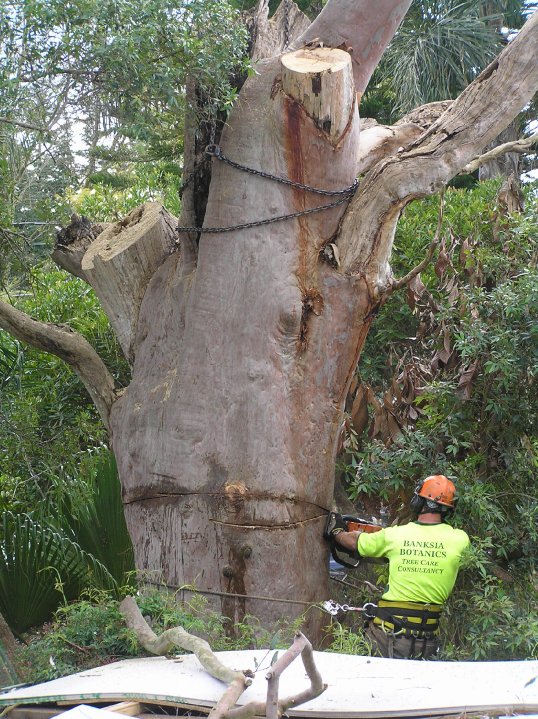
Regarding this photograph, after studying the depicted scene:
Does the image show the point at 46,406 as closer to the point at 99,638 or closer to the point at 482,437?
the point at 482,437

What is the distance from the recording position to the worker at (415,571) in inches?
244

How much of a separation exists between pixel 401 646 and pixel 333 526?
94 centimetres

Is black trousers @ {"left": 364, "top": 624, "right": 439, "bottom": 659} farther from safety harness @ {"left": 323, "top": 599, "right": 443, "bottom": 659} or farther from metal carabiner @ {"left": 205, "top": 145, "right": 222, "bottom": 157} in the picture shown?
metal carabiner @ {"left": 205, "top": 145, "right": 222, "bottom": 157}

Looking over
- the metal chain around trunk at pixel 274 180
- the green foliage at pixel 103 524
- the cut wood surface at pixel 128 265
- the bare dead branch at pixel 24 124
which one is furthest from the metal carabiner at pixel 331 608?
the bare dead branch at pixel 24 124

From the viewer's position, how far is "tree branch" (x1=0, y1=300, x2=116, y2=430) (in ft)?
23.3

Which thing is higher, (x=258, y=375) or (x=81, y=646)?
(x=258, y=375)

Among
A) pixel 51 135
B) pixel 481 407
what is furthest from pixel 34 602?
pixel 481 407

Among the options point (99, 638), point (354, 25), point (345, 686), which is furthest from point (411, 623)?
point (354, 25)

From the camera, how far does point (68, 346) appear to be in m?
7.16

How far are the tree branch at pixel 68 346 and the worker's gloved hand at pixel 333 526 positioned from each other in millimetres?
1946

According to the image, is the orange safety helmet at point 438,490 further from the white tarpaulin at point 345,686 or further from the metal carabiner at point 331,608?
the white tarpaulin at point 345,686

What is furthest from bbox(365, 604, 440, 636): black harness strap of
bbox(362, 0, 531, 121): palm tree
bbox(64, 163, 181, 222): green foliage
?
bbox(362, 0, 531, 121): palm tree

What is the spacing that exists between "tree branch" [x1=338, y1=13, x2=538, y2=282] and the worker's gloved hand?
166cm

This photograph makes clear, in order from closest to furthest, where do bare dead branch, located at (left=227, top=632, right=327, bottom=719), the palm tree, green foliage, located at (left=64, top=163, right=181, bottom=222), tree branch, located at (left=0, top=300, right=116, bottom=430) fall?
bare dead branch, located at (left=227, top=632, right=327, bottom=719)
tree branch, located at (left=0, top=300, right=116, bottom=430)
green foliage, located at (left=64, top=163, right=181, bottom=222)
the palm tree
